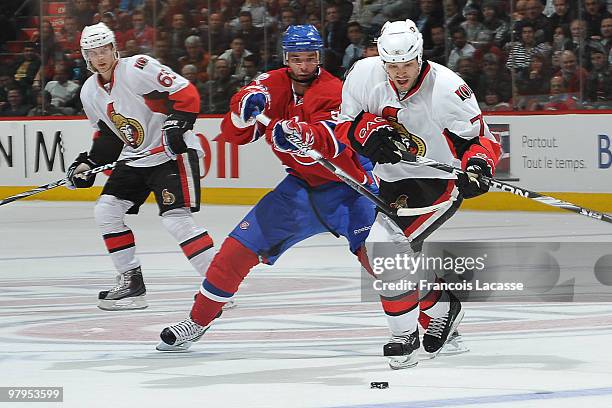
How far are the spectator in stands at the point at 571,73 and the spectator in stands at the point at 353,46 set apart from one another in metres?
1.81

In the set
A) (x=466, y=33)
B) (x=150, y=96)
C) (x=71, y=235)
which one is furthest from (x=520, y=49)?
(x=150, y=96)

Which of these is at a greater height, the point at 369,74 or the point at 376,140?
the point at 369,74

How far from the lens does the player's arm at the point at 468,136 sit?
190 inches

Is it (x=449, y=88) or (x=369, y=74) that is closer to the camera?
(x=449, y=88)

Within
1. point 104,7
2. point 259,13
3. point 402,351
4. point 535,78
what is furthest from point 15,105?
point 402,351

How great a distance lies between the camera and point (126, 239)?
698 centimetres

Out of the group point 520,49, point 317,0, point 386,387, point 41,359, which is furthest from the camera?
point 317,0

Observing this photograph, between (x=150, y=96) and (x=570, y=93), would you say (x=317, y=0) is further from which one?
(x=150, y=96)

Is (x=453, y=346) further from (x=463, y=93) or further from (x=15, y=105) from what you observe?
(x=15, y=105)

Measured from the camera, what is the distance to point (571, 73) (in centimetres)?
1119

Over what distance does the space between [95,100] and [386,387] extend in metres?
3.04

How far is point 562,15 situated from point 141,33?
13.6 ft

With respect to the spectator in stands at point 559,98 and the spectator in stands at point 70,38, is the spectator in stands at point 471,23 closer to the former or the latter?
the spectator in stands at point 559,98

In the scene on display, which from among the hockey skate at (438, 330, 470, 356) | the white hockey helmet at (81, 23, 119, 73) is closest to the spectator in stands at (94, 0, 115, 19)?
the white hockey helmet at (81, 23, 119, 73)
